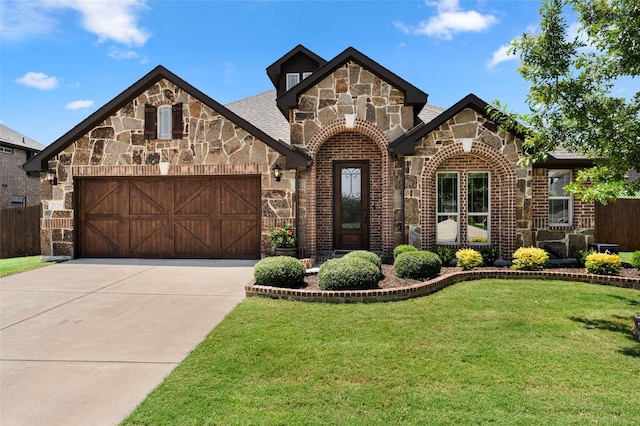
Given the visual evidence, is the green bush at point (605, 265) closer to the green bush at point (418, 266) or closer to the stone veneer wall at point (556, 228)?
the stone veneer wall at point (556, 228)

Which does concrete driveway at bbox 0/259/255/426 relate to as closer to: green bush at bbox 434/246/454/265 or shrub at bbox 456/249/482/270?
green bush at bbox 434/246/454/265

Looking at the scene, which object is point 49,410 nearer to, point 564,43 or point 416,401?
point 416,401

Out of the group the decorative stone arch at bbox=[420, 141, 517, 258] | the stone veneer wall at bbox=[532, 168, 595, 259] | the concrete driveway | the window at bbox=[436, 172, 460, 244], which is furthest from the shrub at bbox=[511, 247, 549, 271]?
the concrete driveway

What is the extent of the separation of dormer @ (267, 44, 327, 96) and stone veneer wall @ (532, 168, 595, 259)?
9.06 meters

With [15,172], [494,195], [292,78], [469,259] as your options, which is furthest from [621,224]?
[15,172]

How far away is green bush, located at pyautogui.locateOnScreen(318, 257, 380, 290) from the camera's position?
23.1 ft

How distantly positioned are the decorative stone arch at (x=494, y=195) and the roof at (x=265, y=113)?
452 cm

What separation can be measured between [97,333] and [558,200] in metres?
11.6

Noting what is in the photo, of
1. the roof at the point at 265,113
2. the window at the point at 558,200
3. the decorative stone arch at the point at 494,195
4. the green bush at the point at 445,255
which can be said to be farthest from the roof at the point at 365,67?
the window at the point at 558,200

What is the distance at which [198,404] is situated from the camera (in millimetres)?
3430

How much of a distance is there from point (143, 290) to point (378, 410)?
20.0 feet

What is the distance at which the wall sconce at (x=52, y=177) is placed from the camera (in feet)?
38.3

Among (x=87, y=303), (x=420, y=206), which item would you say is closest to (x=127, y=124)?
(x=87, y=303)

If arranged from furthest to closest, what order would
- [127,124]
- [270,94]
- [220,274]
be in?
[270,94] → [127,124] → [220,274]
